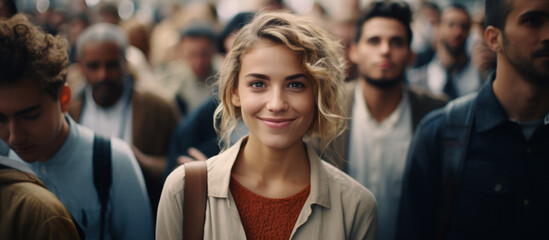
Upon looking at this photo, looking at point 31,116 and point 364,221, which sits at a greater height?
point 31,116

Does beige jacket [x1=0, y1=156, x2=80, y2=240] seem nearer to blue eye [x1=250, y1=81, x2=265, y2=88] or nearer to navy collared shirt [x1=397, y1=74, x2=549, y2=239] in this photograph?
blue eye [x1=250, y1=81, x2=265, y2=88]

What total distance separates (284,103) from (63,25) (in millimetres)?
10736

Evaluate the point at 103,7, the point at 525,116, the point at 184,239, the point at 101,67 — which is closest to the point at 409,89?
the point at 525,116

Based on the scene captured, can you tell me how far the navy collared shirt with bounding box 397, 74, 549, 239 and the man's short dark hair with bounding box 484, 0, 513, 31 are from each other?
12.0 inches

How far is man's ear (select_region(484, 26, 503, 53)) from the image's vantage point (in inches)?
90.0

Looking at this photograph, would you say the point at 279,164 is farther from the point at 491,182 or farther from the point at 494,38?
the point at 494,38

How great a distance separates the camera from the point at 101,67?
4.14 meters

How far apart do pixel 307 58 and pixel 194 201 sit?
0.80 meters

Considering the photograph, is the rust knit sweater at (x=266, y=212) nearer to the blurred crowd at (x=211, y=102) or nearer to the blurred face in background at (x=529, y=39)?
the blurred crowd at (x=211, y=102)

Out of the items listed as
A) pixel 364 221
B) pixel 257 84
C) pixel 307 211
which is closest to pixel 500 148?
pixel 364 221

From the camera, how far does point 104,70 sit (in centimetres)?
411

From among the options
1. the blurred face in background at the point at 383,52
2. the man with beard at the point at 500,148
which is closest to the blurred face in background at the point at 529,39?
the man with beard at the point at 500,148

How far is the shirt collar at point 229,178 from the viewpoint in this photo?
6.42 feet

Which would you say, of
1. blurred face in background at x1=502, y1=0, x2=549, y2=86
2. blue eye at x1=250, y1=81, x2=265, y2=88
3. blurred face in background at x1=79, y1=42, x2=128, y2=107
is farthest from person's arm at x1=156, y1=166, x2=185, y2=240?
blurred face in background at x1=79, y1=42, x2=128, y2=107
